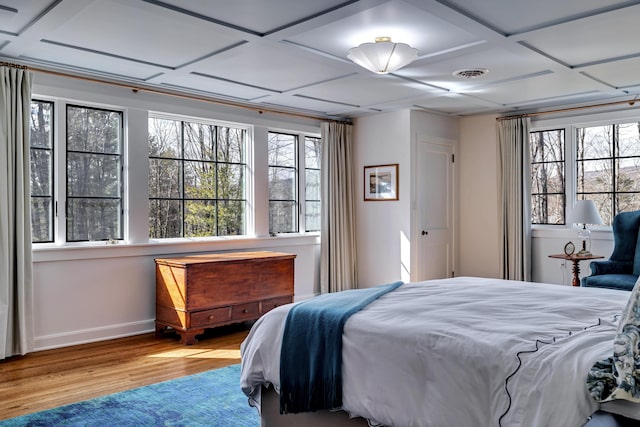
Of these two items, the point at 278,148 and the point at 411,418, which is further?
the point at 278,148

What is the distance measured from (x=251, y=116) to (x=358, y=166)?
1.62 m

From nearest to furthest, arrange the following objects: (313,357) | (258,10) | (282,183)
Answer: (313,357)
(258,10)
(282,183)

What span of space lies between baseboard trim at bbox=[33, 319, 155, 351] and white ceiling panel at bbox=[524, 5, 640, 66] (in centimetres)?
→ 415

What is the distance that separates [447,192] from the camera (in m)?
6.77

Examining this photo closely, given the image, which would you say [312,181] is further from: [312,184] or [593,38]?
[593,38]

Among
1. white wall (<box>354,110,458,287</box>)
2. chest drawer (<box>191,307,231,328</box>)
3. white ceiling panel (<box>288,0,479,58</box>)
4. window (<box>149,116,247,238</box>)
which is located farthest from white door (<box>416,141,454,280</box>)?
white ceiling panel (<box>288,0,479,58</box>)

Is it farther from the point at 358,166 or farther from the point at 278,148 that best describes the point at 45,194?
the point at 358,166

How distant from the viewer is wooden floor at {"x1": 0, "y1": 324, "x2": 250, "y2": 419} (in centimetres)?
338

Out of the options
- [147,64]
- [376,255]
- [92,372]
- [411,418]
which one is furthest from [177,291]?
[411,418]

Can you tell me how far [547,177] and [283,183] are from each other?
10.4 ft

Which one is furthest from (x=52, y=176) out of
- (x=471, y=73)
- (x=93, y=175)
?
(x=471, y=73)

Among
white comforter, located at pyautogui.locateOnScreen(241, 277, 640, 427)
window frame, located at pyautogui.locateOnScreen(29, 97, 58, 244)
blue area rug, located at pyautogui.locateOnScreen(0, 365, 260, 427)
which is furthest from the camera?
window frame, located at pyautogui.locateOnScreen(29, 97, 58, 244)

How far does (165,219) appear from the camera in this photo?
17.5ft

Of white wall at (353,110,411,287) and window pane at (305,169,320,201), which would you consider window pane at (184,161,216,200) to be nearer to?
window pane at (305,169,320,201)
